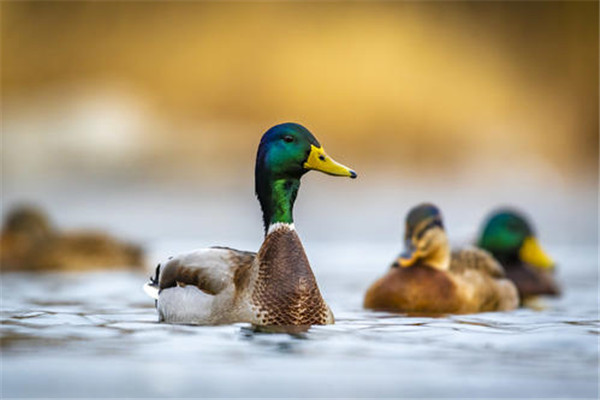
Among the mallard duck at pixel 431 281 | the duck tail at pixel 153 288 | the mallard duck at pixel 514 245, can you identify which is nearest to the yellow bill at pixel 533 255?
the mallard duck at pixel 514 245

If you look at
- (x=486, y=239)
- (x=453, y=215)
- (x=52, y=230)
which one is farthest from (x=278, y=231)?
(x=453, y=215)

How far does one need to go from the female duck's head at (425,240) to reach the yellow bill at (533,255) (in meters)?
2.49

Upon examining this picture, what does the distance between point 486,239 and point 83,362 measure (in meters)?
6.29

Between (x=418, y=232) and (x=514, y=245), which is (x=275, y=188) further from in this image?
(x=514, y=245)

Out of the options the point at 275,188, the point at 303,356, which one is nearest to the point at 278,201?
the point at 275,188

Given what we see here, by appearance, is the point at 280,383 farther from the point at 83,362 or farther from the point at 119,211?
the point at 119,211

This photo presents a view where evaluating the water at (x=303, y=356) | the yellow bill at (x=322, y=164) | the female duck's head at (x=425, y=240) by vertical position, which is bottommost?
the water at (x=303, y=356)

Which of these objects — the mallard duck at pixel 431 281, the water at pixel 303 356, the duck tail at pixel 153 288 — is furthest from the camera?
the mallard duck at pixel 431 281

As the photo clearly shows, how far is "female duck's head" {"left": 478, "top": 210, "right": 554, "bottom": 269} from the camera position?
10.7 metres

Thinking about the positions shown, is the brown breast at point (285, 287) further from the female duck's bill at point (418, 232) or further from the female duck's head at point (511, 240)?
the female duck's head at point (511, 240)

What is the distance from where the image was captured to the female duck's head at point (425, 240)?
834 cm

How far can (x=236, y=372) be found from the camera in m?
5.03

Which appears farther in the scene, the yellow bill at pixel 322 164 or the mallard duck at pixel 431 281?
the mallard duck at pixel 431 281

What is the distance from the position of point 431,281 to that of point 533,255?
2977 millimetres
